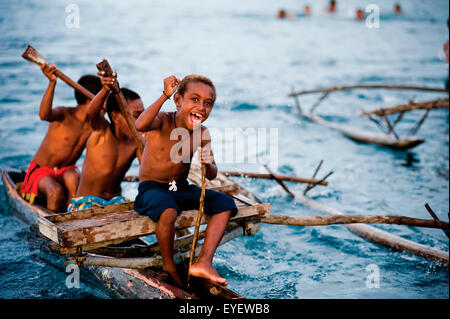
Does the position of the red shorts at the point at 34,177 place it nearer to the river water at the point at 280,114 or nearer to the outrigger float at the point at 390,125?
the river water at the point at 280,114

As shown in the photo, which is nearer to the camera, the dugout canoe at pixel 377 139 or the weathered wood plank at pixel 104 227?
the weathered wood plank at pixel 104 227

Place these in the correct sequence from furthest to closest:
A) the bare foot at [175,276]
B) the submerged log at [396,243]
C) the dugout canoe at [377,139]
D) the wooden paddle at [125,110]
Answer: the dugout canoe at [377,139]
the submerged log at [396,243]
the wooden paddle at [125,110]
the bare foot at [175,276]

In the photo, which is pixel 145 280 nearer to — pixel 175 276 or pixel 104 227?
pixel 175 276

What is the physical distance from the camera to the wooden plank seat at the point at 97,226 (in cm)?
264

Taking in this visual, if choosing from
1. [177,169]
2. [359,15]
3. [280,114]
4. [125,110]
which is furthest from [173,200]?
[359,15]

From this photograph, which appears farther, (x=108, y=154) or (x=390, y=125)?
(x=390, y=125)

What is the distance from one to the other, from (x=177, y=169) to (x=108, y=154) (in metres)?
0.88

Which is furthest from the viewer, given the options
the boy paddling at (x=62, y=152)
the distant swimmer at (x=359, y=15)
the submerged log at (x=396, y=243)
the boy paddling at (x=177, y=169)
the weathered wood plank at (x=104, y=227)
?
the distant swimmer at (x=359, y=15)

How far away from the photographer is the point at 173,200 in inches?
114

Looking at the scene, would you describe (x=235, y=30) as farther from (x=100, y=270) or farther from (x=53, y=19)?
(x=100, y=270)

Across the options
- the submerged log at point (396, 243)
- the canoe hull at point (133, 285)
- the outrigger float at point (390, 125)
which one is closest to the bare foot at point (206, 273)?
the canoe hull at point (133, 285)

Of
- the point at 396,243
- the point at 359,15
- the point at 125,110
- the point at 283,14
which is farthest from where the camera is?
the point at 359,15

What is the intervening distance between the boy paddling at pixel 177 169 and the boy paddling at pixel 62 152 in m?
1.38

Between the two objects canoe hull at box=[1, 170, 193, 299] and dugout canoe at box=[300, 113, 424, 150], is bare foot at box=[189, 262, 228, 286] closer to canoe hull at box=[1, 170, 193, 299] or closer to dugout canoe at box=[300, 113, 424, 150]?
canoe hull at box=[1, 170, 193, 299]
